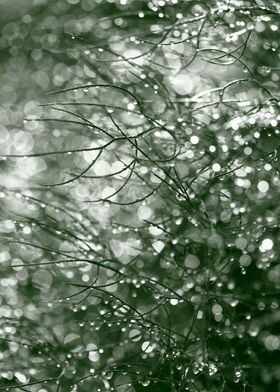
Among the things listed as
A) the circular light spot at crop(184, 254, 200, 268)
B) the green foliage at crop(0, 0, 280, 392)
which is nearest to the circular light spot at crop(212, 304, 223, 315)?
the green foliage at crop(0, 0, 280, 392)

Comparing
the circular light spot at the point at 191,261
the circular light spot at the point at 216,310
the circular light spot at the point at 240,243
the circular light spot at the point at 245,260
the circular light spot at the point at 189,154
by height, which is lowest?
the circular light spot at the point at 216,310

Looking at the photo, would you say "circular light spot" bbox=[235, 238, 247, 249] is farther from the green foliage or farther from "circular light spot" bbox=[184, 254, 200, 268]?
"circular light spot" bbox=[184, 254, 200, 268]

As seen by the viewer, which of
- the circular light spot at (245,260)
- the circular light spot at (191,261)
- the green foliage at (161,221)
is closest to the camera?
the green foliage at (161,221)

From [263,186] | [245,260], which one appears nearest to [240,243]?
[245,260]

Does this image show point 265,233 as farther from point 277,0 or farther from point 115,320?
point 277,0

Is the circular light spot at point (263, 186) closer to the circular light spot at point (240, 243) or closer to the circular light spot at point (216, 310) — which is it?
the circular light spot at point (240, 243)

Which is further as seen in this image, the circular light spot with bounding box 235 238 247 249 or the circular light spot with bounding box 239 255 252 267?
the circular light spot with bounding box 239 255 252 267

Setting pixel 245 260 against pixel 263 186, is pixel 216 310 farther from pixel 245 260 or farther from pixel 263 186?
pixel 263 186

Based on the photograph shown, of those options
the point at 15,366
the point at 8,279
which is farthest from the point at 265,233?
the point at 8,279

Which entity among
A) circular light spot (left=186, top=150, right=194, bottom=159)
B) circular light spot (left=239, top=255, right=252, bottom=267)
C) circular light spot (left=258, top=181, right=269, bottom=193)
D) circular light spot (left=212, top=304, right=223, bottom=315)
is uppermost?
circular light spot (left=186, top=150, right=194, bottom=159)

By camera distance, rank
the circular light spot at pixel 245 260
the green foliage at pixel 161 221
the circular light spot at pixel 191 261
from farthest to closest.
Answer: the circular light spot at pixel 191 261 < the circular light spot at pixel 245 260 < the green foliage at pixel 161 221

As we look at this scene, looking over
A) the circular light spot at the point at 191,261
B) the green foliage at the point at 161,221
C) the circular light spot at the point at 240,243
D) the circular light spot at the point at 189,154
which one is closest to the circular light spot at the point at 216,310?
the green foliage at the point at 161,221
